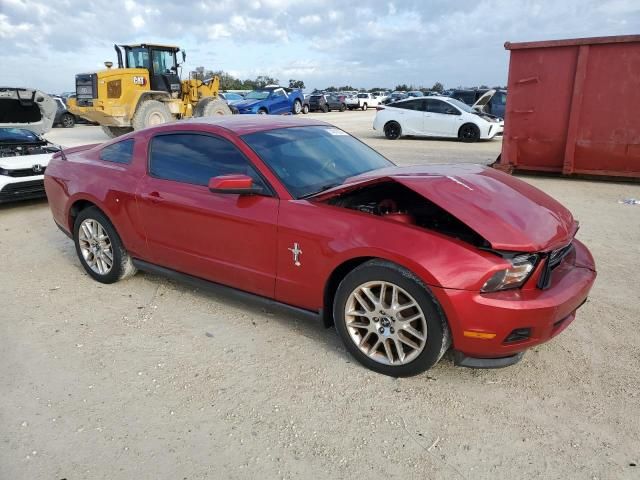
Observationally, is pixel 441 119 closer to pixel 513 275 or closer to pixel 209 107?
pixel 209 107

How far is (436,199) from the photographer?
290cm

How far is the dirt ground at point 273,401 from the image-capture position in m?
2.39

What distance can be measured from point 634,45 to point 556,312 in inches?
291

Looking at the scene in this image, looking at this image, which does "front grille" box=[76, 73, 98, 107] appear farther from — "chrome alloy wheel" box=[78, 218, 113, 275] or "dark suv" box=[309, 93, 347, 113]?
"dark suv" box=[309, 93, 347, 113]

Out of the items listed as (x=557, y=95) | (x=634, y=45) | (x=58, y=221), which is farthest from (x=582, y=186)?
(x=58, y=221)

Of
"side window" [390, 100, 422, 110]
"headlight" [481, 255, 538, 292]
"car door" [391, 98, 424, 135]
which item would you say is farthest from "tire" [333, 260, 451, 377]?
"side window" [390, 100, 422, 110]

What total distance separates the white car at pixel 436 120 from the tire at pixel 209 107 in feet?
17.2

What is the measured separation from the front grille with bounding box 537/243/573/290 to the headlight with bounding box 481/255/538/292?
9cm

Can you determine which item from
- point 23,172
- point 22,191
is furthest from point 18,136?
point 22,191

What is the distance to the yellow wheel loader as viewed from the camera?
14.6 metres

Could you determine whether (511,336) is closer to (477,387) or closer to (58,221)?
(477,387)

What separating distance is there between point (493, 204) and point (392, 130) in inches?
570

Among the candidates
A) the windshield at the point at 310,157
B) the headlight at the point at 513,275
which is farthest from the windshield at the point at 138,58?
the headlight at the point at 513,275

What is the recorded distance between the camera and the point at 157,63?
15453 millimetres
